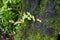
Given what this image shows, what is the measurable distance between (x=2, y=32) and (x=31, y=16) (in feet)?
3.69

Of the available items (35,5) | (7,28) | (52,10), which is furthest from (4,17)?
(52,10)

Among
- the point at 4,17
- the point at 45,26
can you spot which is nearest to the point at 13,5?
the point at 4,17

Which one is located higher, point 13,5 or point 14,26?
point 13,5

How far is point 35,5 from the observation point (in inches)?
98.7

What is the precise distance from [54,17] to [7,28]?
1327 mm

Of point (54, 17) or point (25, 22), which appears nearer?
point (54, 17)

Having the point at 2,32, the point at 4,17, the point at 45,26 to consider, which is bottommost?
the point at 2,32

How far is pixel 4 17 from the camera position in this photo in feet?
11.3

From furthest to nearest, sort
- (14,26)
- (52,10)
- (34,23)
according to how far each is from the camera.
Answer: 1. (14,26)
2. (34,23)
3. (52,10)

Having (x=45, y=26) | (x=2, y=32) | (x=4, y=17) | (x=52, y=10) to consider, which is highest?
(x=52, y=10)

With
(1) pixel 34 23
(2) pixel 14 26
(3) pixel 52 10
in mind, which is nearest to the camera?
(3) pixel 52 10

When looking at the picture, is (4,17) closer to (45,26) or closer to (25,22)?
(25,22)

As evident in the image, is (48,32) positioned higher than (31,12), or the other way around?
(31,12)

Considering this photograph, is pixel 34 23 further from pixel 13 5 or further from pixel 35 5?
pixel 13 5
